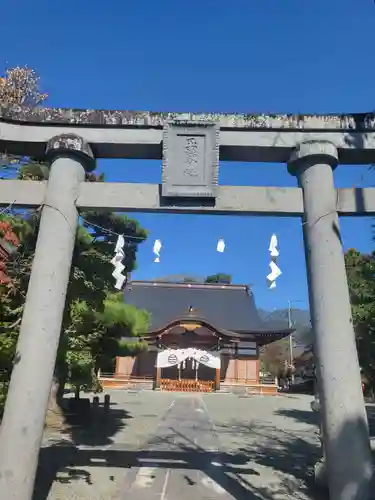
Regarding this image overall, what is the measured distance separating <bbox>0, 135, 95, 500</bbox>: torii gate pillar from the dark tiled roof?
1079 inches

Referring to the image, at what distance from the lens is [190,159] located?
5.73 m

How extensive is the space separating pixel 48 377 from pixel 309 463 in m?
5.36

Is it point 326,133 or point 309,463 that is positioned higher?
point 326,133

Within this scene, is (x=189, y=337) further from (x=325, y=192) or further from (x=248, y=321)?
(x=325, y=192)

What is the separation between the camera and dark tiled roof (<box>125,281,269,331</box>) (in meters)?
33.6

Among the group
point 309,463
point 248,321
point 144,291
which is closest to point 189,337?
point 248,321

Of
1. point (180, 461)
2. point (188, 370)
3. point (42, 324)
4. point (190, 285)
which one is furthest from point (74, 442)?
point (190, 285)

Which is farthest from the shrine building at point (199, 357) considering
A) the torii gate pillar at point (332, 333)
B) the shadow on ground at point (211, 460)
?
the torii gate pillar at point (332, 333)

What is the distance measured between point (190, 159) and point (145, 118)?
870 millimetres

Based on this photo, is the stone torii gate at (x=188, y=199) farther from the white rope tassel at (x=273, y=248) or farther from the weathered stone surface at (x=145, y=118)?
the white rope tassel at (x=273, y=248)

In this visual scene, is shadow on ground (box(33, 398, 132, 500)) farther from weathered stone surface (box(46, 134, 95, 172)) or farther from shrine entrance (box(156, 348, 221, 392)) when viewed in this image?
shrine entrance (box(156, 348, 221, 392))

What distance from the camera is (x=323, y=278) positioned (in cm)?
505

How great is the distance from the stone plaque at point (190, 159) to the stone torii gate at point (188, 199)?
14mm

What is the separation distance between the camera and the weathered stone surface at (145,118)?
578cm
